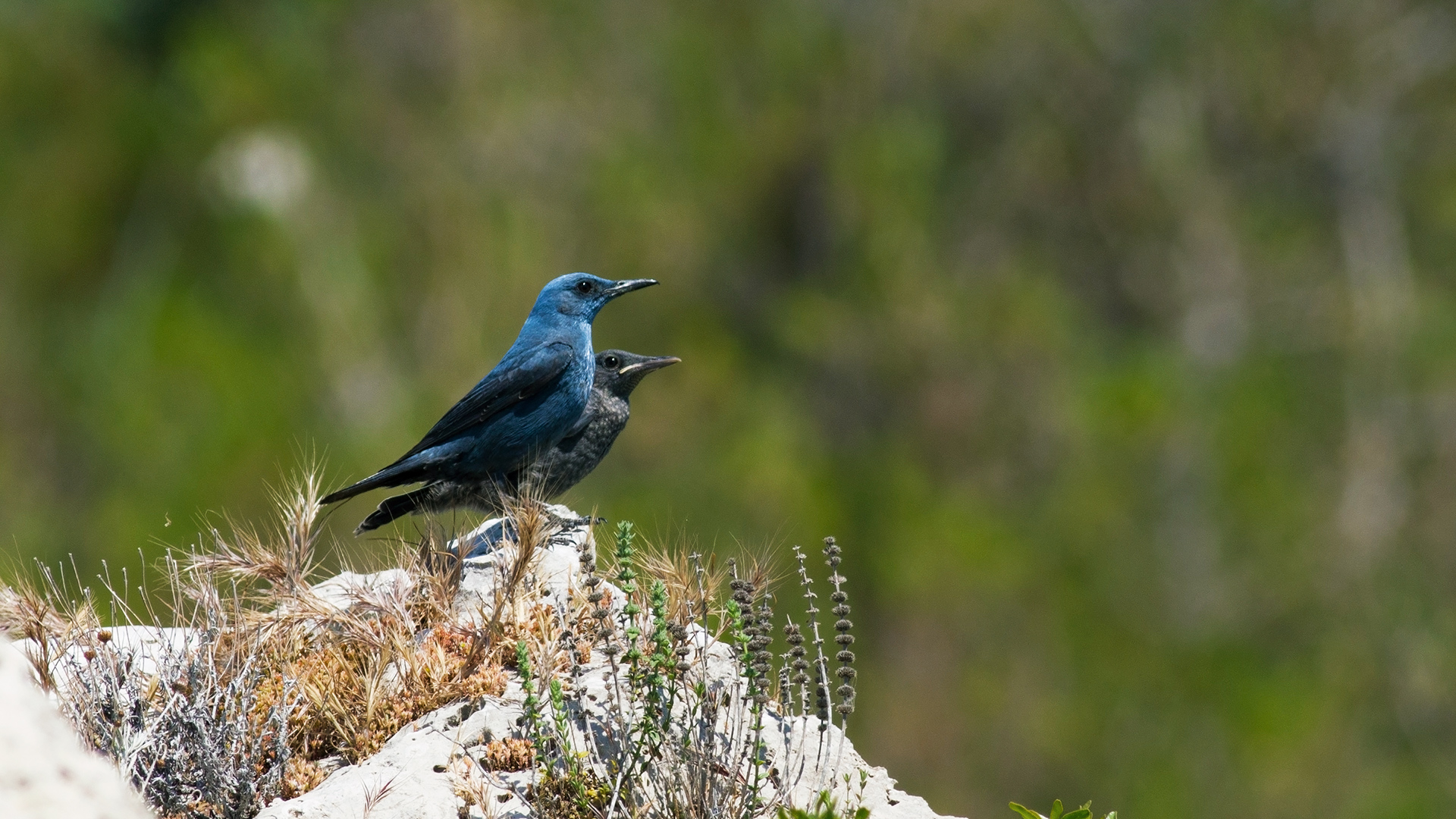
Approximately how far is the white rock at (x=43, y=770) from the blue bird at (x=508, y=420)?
3012 mm

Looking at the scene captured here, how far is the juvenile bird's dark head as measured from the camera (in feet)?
21.9

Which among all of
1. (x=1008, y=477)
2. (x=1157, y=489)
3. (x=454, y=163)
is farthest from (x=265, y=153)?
(x=1157, y=489)

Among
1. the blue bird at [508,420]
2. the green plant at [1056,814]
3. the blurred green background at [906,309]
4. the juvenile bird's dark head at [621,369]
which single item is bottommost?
the green plant at [1056,814]

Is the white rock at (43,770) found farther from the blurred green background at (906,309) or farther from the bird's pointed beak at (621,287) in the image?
the blurred green background at (906,309)

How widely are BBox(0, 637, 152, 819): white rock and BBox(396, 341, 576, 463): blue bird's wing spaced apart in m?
3.13

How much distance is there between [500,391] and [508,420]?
0.13 m

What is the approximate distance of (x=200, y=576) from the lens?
474cm

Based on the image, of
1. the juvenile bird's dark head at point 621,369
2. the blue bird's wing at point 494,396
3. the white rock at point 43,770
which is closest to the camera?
the white rock at point 43,770

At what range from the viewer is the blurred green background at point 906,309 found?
42.3 ft

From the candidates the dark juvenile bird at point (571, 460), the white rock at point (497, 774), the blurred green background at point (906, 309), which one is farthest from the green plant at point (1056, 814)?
the blurred green background at point (906, 309)

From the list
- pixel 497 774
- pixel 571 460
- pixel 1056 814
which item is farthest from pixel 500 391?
pixel 1056 814

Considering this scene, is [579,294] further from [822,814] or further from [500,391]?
[822,814]

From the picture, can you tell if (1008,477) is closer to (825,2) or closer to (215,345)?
(825,2)

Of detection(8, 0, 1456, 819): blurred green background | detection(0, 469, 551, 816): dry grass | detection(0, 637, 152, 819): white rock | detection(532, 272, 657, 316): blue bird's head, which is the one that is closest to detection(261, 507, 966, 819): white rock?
detection(0, 469, 551, 816): dry grass
